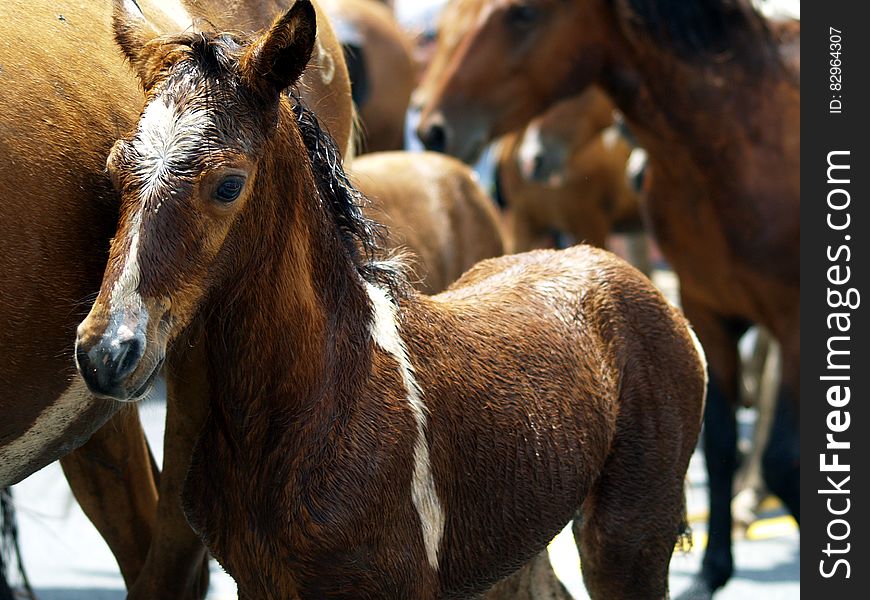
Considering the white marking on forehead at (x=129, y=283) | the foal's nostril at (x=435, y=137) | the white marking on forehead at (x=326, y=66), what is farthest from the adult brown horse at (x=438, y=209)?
the white marking on forehead at (x=129, y=283)

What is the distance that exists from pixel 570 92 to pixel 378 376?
295 centimetres

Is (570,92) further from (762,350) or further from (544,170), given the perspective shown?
(762,350)

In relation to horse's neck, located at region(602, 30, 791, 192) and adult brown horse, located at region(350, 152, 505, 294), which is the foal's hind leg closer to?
horse's neck, located at region(602, 30, 791, 192)

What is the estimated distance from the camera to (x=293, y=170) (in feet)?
8.25

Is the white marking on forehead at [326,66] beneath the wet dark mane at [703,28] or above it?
above

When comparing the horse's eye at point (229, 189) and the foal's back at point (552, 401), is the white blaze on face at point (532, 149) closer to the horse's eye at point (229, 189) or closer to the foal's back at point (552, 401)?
the foal's back at point (552, 401)

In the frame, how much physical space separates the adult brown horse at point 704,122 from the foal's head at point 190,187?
9.40 ft

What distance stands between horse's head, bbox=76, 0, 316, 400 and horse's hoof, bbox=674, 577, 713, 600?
3174 mm

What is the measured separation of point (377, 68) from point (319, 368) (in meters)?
5.14

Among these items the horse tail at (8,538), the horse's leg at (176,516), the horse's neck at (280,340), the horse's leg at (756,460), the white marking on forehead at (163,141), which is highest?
the white marking on forehead at (163,141)

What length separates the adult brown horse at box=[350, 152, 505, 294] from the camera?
5801mm

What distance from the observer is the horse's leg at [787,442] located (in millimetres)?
4711

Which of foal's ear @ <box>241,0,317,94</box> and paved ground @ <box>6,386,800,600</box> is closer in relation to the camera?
foal's ear @ <box>241,0,317,94</box>

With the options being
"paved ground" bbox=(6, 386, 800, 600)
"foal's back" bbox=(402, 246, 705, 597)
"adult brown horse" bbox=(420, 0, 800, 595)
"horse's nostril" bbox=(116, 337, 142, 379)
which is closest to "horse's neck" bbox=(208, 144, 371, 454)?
"foal's back" bbox=(402, 246, 705, 597)
